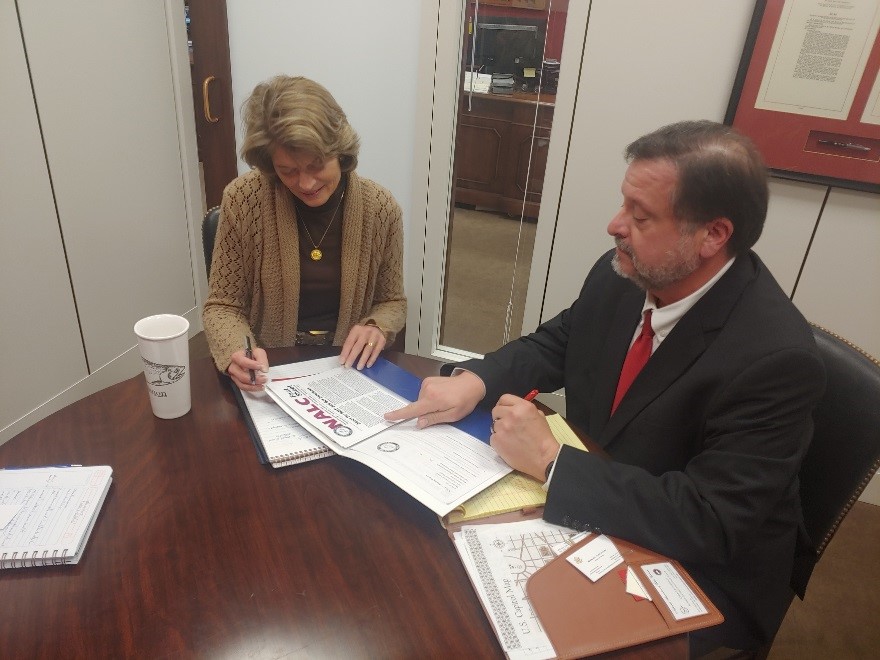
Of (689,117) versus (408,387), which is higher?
(689,117)

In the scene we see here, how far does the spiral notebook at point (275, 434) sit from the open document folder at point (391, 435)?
2 centimetres

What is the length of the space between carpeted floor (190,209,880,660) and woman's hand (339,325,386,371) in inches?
50.1

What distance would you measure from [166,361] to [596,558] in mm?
796

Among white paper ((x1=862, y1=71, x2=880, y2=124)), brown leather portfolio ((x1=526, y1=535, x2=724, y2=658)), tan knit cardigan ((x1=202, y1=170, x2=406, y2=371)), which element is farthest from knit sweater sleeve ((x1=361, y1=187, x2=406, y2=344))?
white paper ((x1=862, y1=71, x2=880, y2=124))

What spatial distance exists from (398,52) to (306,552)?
208cm

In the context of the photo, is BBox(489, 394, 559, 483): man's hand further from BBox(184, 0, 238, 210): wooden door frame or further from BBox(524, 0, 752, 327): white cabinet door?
BBox(184, 0, 238, 210): wooden door frame

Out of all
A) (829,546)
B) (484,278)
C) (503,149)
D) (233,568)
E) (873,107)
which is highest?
(873,107)

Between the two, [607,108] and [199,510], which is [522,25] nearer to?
[607,108]

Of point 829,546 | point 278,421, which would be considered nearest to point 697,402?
point 278,421

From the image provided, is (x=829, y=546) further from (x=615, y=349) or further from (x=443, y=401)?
(x=443, y=401)

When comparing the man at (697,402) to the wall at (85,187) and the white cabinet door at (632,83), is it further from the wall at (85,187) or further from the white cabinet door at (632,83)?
the wall at (85,187)

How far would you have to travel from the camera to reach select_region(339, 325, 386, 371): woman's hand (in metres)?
1.31

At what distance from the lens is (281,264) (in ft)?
5.18

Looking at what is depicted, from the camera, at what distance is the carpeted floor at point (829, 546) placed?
5.61 ft
